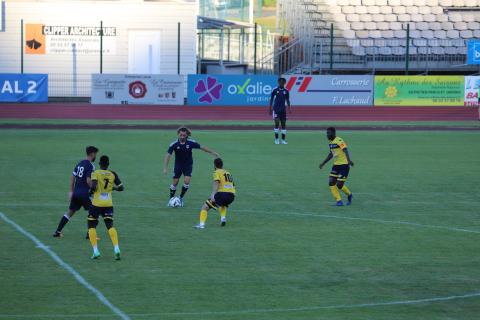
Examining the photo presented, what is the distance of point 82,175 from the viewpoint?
15984 millimetres

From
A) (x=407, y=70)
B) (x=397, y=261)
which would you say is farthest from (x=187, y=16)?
(x=397, y=261)

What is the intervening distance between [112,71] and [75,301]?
141ft

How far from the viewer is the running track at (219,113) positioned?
45.9m

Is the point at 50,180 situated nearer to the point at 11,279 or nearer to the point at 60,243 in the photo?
the point at 60,243

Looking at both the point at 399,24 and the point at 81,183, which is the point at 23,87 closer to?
the point at 399,24

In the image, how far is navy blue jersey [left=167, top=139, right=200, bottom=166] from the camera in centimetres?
2039

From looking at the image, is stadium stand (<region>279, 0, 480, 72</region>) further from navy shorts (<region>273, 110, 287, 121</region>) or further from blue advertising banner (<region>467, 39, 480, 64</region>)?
navy shorts (<region>273, 110, 287, 121</region>)

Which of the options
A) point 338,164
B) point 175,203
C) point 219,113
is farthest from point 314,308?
point 219,113

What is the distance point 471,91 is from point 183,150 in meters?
29.8

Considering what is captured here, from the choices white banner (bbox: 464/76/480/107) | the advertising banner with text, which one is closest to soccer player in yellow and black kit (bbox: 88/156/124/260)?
the advertising banner with text

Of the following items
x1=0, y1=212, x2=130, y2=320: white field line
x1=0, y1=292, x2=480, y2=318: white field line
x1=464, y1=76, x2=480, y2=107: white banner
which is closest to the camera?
x1=0, y1=292, x2=480, y2=318: white field line

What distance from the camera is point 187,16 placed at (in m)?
54.7

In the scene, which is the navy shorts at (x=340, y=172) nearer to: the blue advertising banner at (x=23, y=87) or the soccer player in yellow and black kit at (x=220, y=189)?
the soccer player in yellow and black kit at (x=220, y=189)

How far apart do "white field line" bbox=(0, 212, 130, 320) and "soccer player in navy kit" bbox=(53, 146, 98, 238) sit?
2.40 feet
